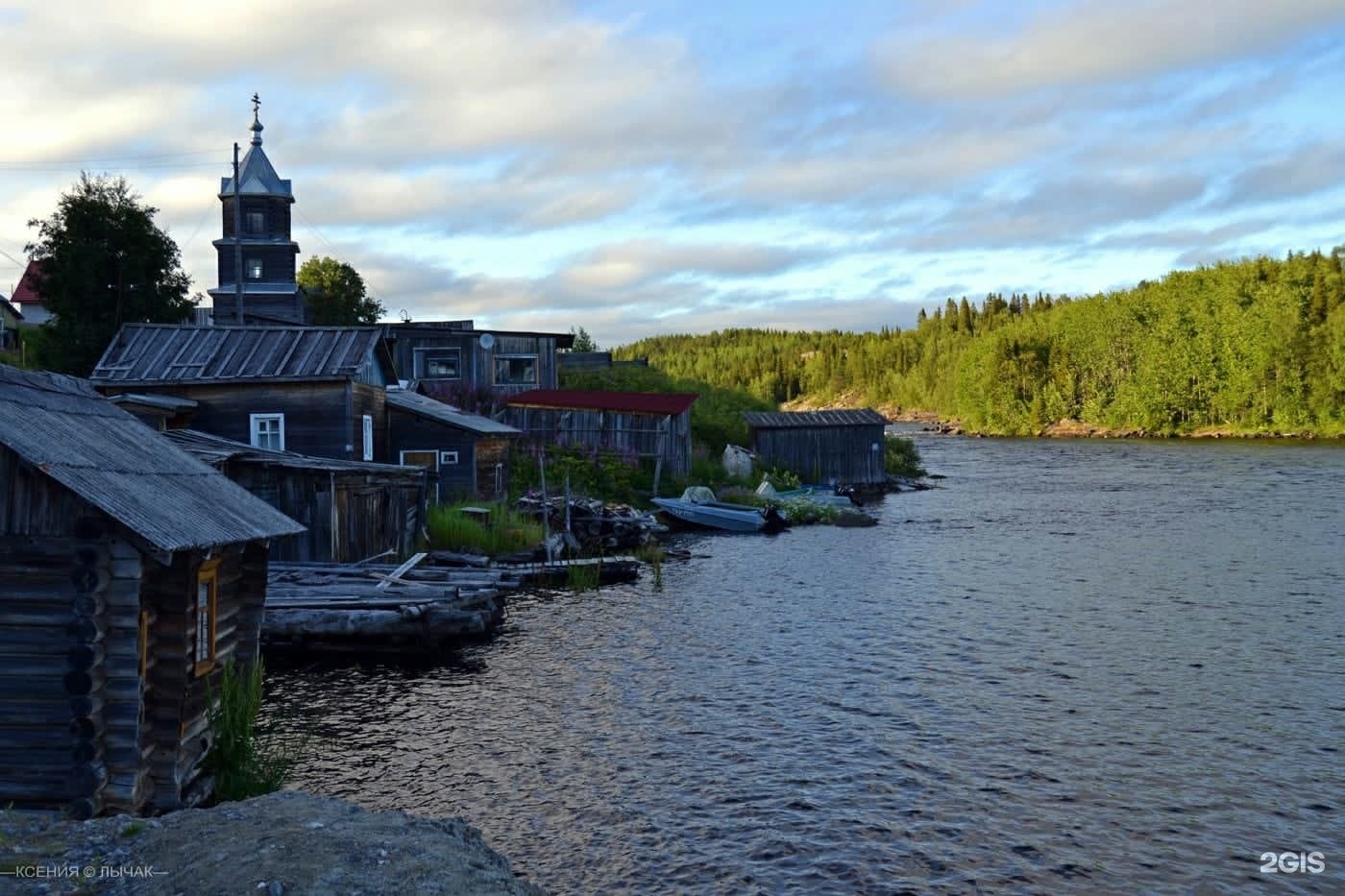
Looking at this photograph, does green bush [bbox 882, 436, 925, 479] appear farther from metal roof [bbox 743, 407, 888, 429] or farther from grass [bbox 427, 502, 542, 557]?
grass [bbox 427, 502, 542, 557]

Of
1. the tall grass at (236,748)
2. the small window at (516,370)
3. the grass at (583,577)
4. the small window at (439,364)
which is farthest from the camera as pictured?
the small window at (516,370)

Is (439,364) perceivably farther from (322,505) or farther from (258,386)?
(322,505)

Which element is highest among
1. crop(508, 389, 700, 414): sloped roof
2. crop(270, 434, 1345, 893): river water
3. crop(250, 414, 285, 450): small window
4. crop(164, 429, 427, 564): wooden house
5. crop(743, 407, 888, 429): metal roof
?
crop(508, 389, 700, 414): sloped roof

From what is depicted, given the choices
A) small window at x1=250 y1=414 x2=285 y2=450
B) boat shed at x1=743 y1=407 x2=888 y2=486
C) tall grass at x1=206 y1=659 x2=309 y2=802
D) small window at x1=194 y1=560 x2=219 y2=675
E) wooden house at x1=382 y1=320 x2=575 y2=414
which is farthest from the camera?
boat shed at x1=743 y1=407 x2=888 y2=486

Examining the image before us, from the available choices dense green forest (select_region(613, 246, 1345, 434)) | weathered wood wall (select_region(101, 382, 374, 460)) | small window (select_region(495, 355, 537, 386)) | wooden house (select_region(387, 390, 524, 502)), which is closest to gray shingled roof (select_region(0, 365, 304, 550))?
weathered wood wall (select_region(101, 382, 374, 460))

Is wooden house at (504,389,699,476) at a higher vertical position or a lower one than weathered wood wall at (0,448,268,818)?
higher

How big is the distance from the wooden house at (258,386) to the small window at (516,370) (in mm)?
24351

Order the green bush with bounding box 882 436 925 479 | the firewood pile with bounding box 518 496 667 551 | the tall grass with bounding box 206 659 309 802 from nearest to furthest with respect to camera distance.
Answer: the tall grass with bounding box 206 659 309 802 < the firewood pile with bounding box 518 496 667 551 < the green bush with bounding box 882 436 925 479

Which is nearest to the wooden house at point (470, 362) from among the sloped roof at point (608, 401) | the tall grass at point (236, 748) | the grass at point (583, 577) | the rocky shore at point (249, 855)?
the sloped roof at point (608, 401)

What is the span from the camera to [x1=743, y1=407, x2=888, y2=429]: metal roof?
61188 millimetres

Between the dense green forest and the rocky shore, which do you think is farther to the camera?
the dense green forest

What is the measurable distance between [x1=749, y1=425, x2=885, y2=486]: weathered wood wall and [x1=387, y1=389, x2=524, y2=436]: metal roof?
23.3m

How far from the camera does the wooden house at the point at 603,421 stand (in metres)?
49.7

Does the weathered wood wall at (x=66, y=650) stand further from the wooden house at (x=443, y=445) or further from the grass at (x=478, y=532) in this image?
the wooden house at (x=443, y=445)
